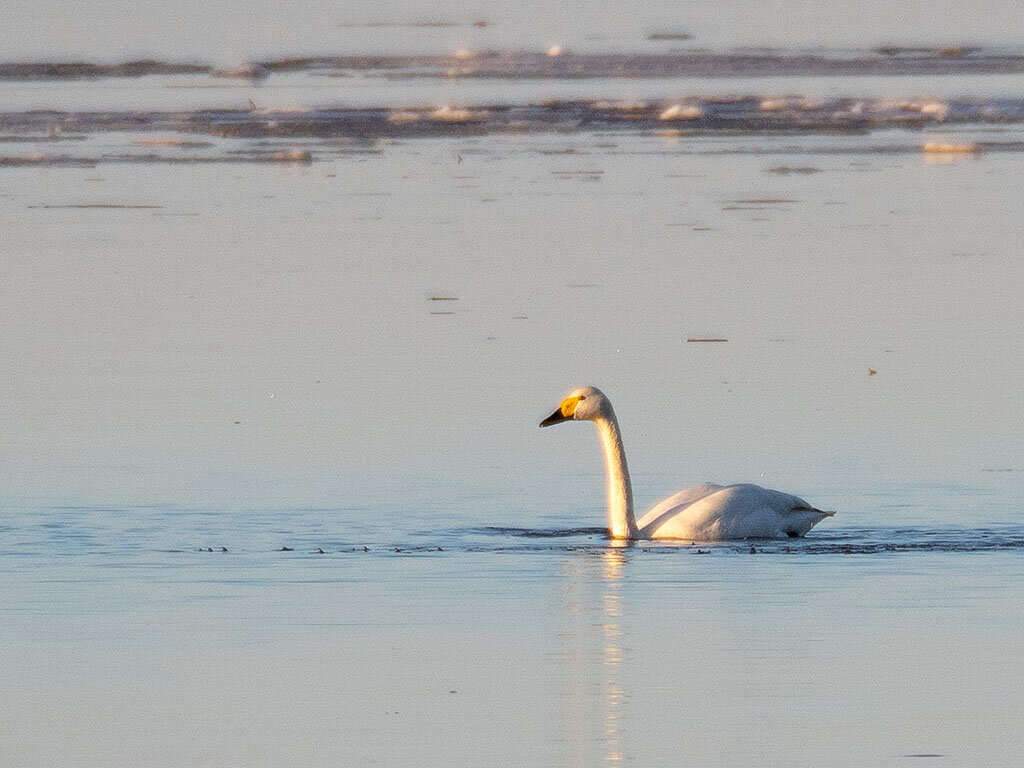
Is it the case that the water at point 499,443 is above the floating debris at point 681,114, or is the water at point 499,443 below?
below

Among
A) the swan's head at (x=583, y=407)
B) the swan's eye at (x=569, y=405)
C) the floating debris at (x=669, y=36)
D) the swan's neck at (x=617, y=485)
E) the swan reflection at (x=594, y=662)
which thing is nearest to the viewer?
the swan reflection at (x=594, y=662)

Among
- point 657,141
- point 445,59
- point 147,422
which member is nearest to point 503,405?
point 147,422

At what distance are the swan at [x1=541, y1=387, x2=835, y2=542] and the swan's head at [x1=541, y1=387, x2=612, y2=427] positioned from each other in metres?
0.46

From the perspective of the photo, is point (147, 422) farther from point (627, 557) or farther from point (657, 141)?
point (657, 141)

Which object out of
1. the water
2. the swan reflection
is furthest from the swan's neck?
the swan reflection

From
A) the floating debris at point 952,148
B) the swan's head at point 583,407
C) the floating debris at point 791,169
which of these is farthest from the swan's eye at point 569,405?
the floating debris at point 952,148

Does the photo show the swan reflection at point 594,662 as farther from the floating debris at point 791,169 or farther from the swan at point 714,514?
the floating debris at point 791,169

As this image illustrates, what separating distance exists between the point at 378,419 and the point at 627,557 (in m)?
2.82

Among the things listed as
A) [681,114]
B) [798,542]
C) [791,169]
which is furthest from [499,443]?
[681,114]

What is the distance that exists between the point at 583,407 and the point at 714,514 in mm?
1173

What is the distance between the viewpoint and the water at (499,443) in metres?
7.32

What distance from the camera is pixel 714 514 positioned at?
10.7 m

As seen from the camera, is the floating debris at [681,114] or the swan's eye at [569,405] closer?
the swan's eye at [569,405]

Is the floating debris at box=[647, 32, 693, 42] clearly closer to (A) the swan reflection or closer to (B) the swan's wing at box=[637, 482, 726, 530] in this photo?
(B) the swan's wing at box=[637, 482, 726, 530]
